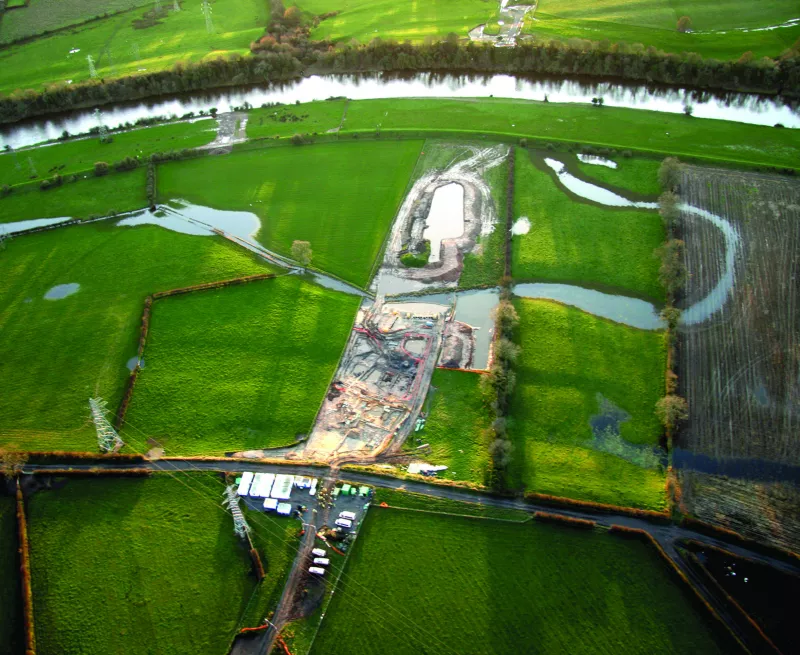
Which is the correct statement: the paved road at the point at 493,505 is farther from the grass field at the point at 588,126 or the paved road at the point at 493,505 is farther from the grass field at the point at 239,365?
the grass field at the point at 588,126

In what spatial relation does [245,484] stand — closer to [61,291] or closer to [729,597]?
[729,597]

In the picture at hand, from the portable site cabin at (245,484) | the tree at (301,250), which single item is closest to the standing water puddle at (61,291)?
the tree at (301,250)

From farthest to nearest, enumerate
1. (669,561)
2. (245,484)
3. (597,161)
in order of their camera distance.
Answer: (597,161), (245,484), (669,561)

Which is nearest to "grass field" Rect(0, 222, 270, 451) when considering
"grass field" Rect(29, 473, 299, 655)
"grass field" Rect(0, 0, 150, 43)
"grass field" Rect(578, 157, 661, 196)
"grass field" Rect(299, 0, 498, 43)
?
"grass field" Rect(29, 473, 299, 655)

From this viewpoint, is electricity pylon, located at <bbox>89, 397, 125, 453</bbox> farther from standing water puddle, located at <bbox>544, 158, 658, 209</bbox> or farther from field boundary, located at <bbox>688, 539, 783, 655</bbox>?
standing water puddle, located at <bbox>544, 158, 658, 209</bbox>

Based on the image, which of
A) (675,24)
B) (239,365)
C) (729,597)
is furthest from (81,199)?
(675,24)

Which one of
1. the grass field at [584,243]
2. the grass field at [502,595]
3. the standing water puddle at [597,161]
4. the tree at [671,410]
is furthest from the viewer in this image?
the standing water puddle at [597,161]

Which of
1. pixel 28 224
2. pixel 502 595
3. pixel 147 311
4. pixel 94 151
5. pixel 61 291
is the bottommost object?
pixel 502 595
